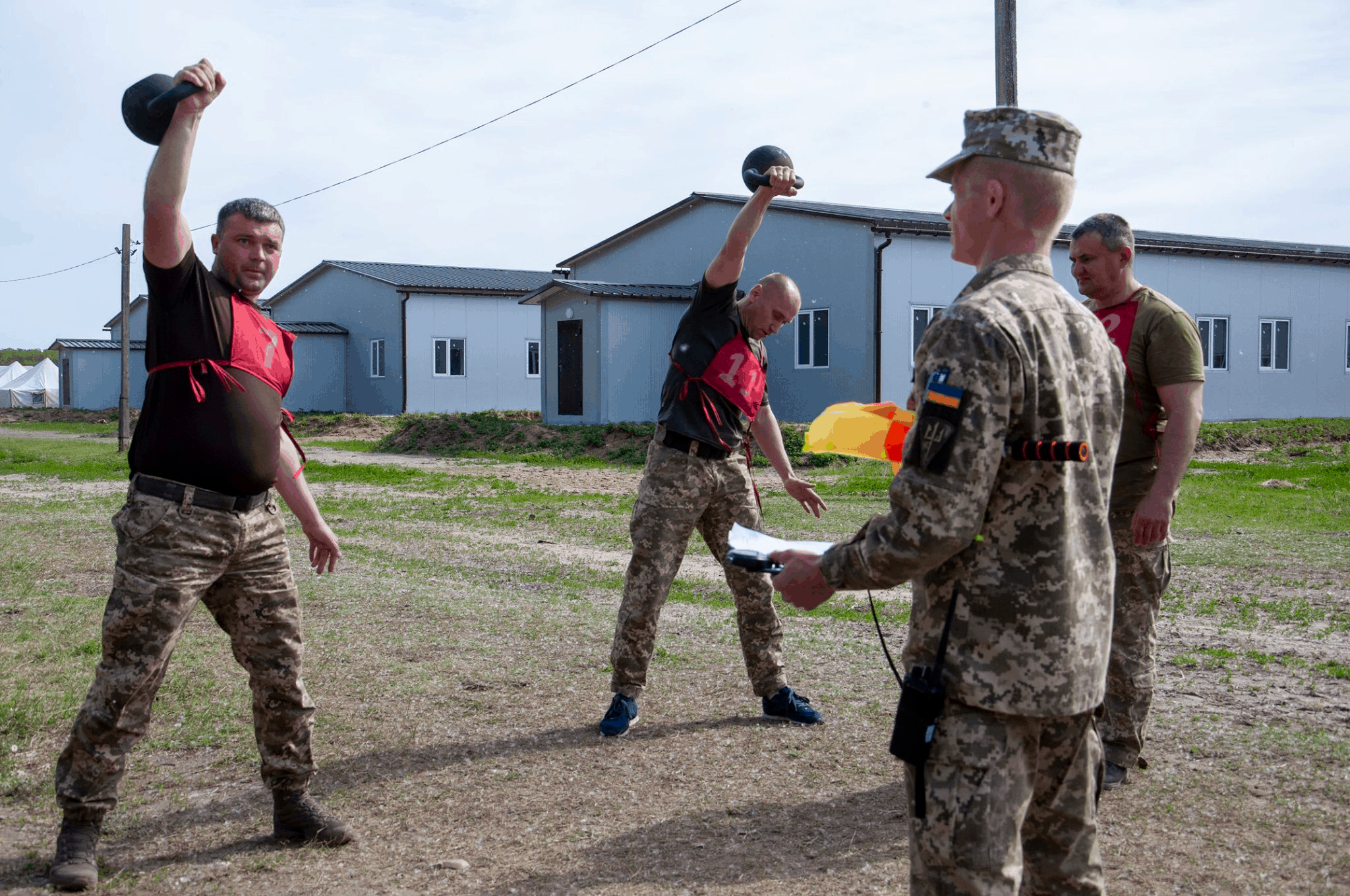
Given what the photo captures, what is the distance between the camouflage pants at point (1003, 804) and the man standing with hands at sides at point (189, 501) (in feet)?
7.90

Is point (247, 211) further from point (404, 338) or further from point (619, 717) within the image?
point (404, 338)

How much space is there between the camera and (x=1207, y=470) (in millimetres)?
19391

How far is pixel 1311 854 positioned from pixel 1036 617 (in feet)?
7.36

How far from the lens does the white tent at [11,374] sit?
65312mm

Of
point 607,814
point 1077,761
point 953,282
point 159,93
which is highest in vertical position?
point 953,282

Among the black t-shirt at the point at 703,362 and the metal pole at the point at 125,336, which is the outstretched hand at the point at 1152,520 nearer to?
the black t-shirt at the point at 703,362

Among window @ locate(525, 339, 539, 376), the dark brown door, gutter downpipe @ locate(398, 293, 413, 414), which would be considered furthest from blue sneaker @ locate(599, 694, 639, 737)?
window @ locate(525, 339, 539, 376)

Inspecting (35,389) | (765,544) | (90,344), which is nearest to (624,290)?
(765,544)

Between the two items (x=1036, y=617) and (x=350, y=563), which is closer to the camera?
(x=1036, y=617)

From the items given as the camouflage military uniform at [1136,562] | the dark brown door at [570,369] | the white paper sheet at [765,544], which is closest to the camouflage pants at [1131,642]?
the camouflage military uniform at [1136,562]

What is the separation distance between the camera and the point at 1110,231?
4438 millimetres

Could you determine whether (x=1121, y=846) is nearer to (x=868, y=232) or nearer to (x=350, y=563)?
(x=350, y=563)

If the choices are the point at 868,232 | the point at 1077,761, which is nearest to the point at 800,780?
the point at 1077,761

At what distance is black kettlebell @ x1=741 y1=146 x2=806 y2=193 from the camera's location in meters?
4.61
